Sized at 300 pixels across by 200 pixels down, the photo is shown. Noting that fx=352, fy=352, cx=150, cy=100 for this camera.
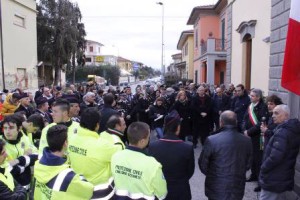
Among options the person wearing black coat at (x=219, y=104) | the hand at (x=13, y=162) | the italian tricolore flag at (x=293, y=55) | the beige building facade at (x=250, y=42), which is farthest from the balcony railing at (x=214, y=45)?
the hand at (x=13, y=162)

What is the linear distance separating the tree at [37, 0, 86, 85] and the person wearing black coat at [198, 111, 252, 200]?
104ft

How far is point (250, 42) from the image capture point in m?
12.2

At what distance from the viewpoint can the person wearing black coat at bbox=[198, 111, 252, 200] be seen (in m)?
4.32

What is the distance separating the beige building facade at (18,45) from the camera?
21.4 m

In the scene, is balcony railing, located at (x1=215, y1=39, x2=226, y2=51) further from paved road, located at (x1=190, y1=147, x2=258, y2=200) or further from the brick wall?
paved road, located at (x1=190, y1=147, x2=258, y2=200)

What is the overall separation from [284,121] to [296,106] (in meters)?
1.93

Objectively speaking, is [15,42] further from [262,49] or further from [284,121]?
[284,121]

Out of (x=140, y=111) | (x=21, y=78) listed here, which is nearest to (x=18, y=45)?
(x=21, y=78)

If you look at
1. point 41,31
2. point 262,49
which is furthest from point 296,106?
point 41,31

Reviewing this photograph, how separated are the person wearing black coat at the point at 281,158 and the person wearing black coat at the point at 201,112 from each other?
523 centimetres

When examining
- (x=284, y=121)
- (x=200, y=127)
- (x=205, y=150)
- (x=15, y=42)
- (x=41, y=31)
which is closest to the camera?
(x=205, y=150)

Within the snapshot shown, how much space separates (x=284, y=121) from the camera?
472 cm

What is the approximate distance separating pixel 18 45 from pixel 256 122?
66.4 ft

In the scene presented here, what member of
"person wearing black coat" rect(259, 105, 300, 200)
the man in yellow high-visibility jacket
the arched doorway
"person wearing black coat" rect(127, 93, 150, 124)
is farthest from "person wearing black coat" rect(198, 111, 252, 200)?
the arched doorway
